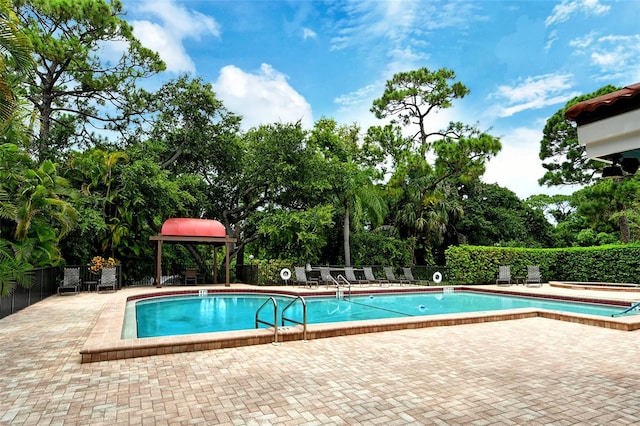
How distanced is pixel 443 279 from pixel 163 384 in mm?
17615

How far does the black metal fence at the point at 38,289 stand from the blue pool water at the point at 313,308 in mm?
2430

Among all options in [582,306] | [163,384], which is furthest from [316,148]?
[163,384]

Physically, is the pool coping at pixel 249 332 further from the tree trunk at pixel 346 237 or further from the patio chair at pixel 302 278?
the tree trunk at pixel 346 237

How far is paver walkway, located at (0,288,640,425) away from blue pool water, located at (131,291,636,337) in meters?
3.47

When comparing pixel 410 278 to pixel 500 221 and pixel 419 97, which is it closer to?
pixel 500 221

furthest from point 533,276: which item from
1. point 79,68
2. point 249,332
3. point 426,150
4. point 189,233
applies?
point 79,68

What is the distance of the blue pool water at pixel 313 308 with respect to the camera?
32.4ft

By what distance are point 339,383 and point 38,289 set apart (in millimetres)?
11044

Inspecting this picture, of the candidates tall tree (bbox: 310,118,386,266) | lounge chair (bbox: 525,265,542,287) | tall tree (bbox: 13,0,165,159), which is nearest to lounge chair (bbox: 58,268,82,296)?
tall tree (bbox: 13,0,165,159)

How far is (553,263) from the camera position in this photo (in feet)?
66.2

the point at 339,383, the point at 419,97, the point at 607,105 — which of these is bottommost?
the point at 339,383

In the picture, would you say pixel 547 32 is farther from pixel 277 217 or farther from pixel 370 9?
pixel 277 217

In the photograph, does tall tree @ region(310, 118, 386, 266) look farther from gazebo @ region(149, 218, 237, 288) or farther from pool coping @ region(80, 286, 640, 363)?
pool coping @ region(80, 286, 640, 363)

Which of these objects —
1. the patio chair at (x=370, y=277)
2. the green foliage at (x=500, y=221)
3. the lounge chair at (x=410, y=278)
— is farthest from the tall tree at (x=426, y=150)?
the patio chair at (x=370, y=277)
